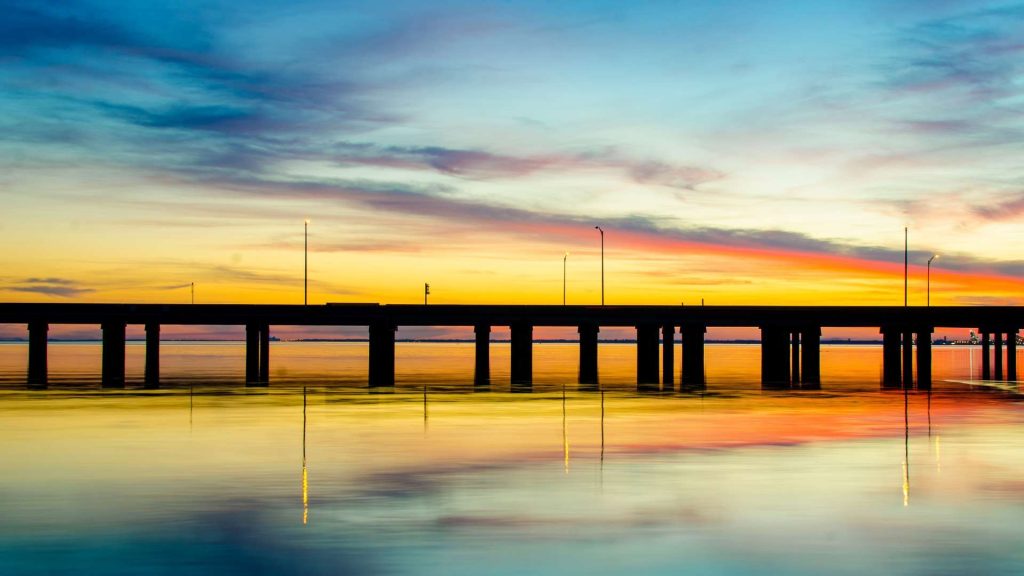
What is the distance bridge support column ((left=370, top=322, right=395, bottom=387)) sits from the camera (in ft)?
333

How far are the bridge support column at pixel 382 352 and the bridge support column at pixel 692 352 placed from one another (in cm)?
2623

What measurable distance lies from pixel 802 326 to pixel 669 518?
94.6 meters

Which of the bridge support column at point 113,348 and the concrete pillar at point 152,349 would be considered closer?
the bridge support column at point 113,348

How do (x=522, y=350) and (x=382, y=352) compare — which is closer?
(x=382, y=352)

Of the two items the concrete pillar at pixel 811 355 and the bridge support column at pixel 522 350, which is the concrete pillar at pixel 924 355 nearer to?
the concrete pillar at pixel 811 355

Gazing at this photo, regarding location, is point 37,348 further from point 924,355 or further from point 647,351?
point 924,355

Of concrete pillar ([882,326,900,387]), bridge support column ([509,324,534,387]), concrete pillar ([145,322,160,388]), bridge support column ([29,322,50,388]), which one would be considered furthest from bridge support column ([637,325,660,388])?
bridge support column ([29,322,50,388])

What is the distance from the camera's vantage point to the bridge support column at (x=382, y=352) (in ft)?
333

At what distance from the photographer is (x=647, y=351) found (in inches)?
4660

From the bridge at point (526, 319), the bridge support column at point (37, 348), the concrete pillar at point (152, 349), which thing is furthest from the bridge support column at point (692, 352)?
the bridge support column at point (37, 348)

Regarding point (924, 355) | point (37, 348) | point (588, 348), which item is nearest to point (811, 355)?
point (924, 355)

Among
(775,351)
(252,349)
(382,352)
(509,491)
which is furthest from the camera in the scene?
(252,349)

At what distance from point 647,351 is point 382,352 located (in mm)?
27482

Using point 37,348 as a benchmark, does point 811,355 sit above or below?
below
